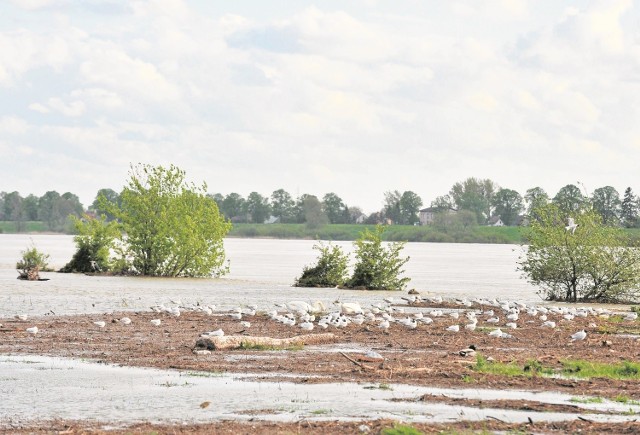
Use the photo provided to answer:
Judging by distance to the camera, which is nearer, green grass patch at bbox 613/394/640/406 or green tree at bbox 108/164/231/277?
green grass patch at bbox 613/394/640/406

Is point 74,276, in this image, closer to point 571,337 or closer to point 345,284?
point 345,284

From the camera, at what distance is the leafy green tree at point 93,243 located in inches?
2090

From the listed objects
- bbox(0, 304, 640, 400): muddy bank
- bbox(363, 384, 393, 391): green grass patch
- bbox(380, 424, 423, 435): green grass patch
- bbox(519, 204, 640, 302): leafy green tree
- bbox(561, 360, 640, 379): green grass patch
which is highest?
bbox(519, 204, 640, 302): leafy green tree

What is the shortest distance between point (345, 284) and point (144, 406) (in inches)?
1392

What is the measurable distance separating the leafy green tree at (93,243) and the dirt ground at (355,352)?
25.2m

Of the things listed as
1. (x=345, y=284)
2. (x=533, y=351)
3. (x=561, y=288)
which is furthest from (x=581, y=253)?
(x=533, y=351)

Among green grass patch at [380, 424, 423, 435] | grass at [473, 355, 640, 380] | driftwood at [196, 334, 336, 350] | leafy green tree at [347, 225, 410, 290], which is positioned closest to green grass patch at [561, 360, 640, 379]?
grass at [473, 355, 640, 380]

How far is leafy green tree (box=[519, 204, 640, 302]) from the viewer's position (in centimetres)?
3981

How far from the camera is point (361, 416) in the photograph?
463 inches

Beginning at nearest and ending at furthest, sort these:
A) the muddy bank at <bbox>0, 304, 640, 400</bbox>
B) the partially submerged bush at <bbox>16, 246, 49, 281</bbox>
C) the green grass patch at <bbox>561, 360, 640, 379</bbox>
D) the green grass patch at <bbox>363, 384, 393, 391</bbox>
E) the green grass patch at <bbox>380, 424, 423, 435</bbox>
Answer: the green grass patch at <bbox>380, 424, 423, 435</bbox> < the green grass patch at <bbox>363, 384, 393, 391</bbox> < the muddy bank at <bbox>0, 304, 640, 400</bbox> < the green grass patch at <bbox>561, 360, 640, 379</bbox> < the partially submerged bush at <bbox>16, 246, 49, 281</bbox>

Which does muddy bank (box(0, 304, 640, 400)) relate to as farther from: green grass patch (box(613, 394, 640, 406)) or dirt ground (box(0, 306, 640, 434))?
green grass patch (box(613, 394, 640, 406))

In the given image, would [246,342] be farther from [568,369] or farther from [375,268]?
[375,268]

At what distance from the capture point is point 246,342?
19.5 metres

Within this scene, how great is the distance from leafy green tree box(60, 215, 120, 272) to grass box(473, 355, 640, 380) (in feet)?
127
